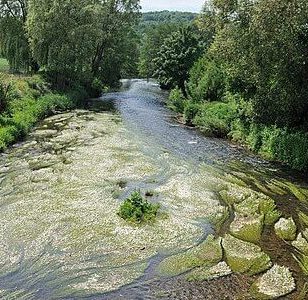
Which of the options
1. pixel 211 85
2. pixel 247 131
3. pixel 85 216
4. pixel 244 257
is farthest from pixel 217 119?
pixel 244 257

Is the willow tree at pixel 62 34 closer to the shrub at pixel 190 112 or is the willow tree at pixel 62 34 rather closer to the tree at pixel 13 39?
the tree at pixel 13 39

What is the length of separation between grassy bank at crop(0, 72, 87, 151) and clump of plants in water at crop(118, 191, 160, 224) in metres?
12.8

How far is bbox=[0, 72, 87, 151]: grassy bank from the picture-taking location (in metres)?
30.9

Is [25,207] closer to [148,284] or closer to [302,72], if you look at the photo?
[148,284]

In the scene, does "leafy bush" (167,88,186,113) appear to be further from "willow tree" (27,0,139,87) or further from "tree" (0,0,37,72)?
"tree" (0,0,37,72)

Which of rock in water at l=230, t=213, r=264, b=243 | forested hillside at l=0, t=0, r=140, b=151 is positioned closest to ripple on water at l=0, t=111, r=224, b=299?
rock in water at l=230, t=213, r=264, b=243

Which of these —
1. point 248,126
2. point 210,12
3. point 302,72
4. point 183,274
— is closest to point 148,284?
point 183,274

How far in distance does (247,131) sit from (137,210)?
703 inches

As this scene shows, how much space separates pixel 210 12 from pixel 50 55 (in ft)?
61.9

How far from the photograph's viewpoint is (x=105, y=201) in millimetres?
19250

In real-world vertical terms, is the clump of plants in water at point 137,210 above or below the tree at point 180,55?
below

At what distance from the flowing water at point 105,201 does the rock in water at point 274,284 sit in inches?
19.8

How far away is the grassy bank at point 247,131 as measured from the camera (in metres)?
26.8

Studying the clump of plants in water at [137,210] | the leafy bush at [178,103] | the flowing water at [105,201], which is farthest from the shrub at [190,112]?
the clump of plants in water at [137,210]
